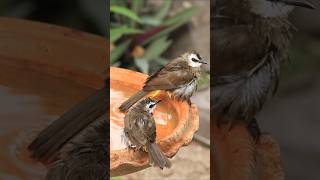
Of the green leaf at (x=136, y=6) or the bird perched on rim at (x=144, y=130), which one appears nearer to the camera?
the bird perched on rim at (x=144, y=130)

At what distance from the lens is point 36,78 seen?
93 centimetres

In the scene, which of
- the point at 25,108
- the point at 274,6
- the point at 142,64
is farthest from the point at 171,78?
the point at 142,64

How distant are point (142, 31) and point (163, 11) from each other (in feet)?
0.38

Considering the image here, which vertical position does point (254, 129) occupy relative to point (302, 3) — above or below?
below

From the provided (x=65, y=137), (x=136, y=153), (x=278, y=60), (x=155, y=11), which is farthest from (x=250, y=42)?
(x=155, y=11)

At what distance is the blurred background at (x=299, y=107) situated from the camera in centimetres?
115

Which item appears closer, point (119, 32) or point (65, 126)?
point (65, 126)

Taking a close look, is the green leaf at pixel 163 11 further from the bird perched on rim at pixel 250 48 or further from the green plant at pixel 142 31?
the bird perched on rim at pixel 250 48

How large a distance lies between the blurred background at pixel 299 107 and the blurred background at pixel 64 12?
429mm

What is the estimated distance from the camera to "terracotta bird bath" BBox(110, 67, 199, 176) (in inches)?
41.9

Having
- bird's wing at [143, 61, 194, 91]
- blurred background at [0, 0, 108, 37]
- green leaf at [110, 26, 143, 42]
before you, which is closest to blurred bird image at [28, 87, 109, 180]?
blurred background at [0, 0, 108, 37]

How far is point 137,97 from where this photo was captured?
1161 mm

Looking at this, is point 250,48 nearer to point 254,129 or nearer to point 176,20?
point 254,129

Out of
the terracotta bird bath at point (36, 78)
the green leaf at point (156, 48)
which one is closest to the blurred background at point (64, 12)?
the terracotta bird bath at point (36, 78)
